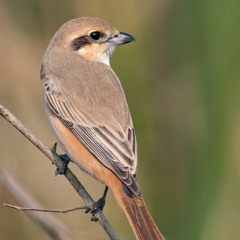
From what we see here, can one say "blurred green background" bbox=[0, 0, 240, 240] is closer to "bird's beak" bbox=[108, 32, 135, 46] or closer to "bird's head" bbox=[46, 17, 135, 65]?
"bird's beak" bbox=[108, 32, 135, 46]

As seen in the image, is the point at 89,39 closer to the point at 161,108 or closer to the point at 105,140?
the point at 105,140

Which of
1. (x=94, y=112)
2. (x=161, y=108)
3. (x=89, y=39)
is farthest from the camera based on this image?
(x=161, y=108)

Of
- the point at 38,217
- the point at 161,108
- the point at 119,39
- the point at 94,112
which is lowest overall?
the point at 161,108

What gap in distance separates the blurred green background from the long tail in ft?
2.58

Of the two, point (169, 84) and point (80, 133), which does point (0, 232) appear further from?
point (169, 84)

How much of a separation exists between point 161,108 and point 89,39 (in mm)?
1095

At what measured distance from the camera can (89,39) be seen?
4730mm

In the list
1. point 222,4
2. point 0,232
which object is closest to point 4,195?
point 0,232

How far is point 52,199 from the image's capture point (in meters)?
5.19

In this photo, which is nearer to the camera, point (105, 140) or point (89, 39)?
point (105, 140)

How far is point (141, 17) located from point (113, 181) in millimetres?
2030

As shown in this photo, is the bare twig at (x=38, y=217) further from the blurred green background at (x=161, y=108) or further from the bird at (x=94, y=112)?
the blurred green background at (x=161, y=108)

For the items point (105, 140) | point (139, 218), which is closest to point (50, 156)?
point (105, 140)

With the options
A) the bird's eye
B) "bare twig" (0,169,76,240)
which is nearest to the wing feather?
"bare twig" (0,169,76,240)
